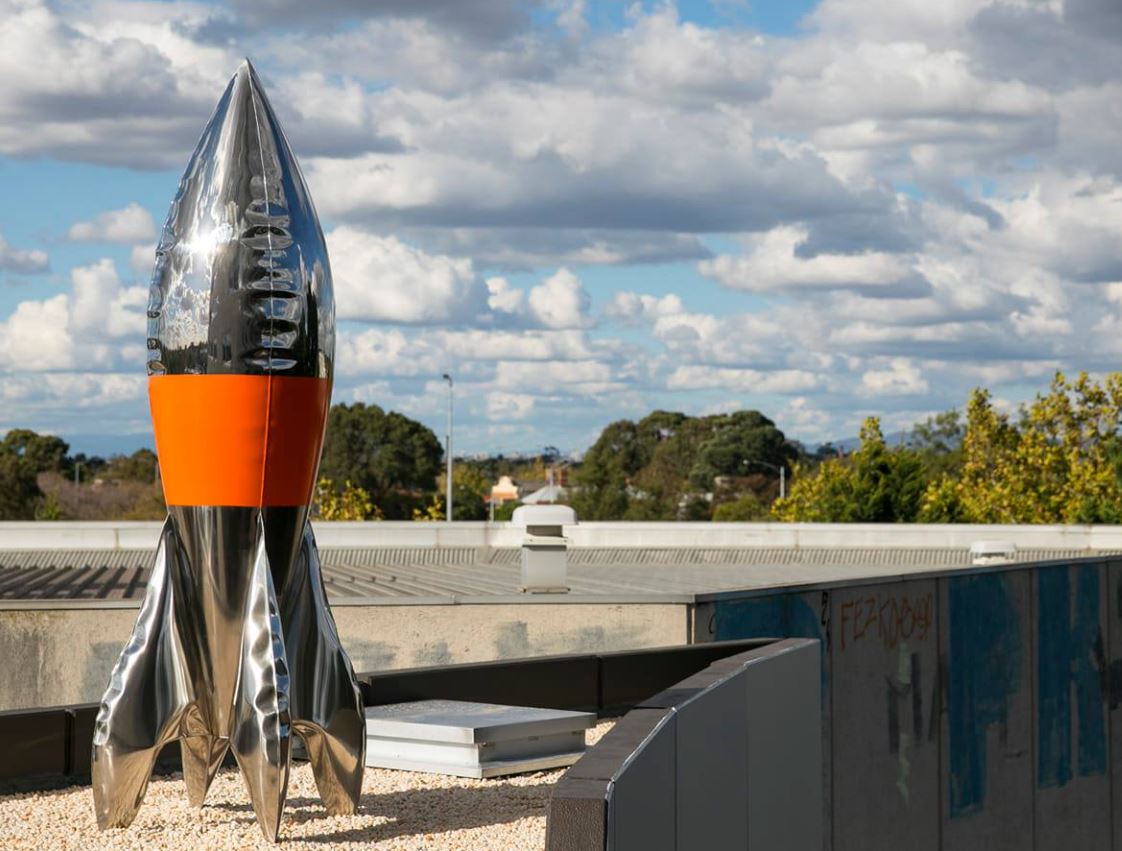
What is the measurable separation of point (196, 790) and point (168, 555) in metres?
1.44

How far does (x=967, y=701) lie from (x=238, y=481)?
51.7 ft

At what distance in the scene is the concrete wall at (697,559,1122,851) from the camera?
61.0 feet

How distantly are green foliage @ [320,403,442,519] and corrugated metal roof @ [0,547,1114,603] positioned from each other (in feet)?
215

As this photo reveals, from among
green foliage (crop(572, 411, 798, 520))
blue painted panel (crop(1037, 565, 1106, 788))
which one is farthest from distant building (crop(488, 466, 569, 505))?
blue painted panel (crop(1037, 565, 1106, 788))

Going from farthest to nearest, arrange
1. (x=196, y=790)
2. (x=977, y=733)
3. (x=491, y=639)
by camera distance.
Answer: (x=977, y=733)
(x=491, y=639)
(x=196, y=790)

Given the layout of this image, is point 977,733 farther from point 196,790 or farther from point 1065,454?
point 1065,454

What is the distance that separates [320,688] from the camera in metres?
8.39

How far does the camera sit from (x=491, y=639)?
695 inches

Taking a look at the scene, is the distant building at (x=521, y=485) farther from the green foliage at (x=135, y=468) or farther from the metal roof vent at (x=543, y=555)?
the metal roof vent at (x=543, y=555)

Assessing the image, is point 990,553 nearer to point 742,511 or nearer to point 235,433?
point 235,433

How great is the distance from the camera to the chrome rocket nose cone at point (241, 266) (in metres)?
8.02

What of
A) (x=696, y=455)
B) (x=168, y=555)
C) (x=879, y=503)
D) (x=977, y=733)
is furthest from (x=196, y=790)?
(x=696, y=455)

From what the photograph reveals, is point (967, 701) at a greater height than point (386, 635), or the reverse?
point (386, 635)

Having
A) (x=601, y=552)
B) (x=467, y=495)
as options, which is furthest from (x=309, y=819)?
(x=467, y=495)
